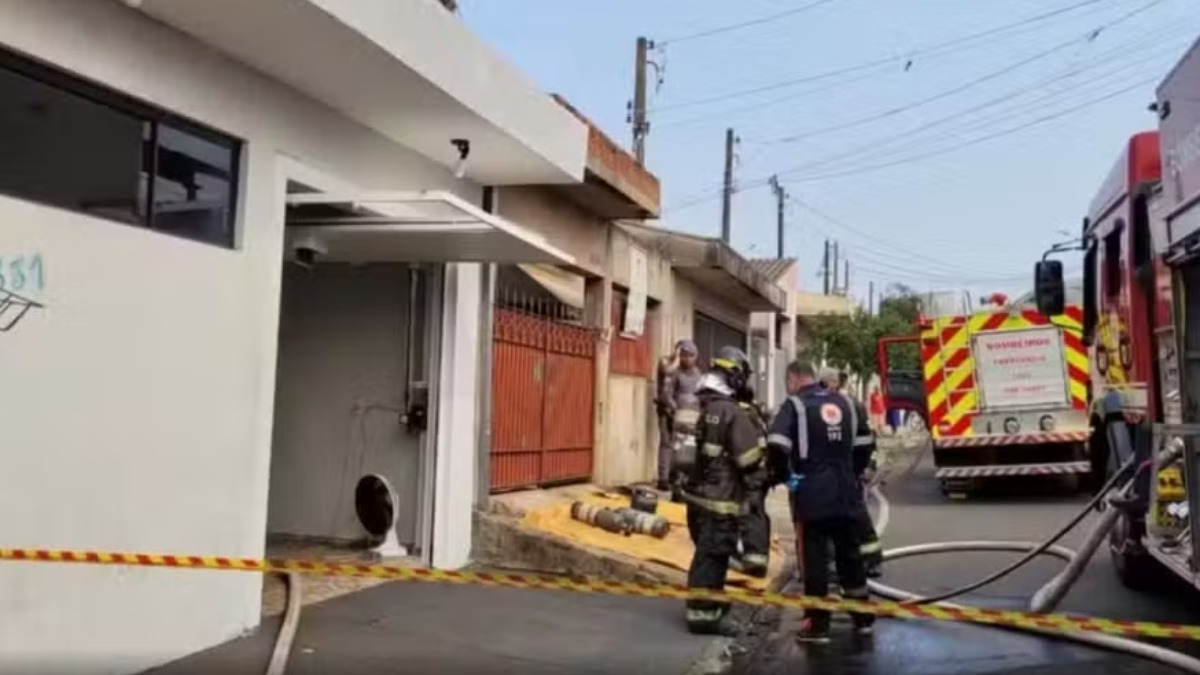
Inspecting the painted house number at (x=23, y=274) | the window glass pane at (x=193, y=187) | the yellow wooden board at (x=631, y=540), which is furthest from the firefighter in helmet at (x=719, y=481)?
the painted house number at (x=23, y=274)

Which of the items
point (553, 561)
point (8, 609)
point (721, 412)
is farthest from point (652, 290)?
point (8, 609)

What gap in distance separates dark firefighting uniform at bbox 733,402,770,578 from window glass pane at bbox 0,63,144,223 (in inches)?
145

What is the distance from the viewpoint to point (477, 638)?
23.1 feet

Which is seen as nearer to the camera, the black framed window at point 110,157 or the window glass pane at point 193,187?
the black framed window at point 110,157

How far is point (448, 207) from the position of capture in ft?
24.1

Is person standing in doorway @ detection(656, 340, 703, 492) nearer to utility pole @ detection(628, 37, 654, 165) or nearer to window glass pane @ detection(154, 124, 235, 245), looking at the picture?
window glass pane @ detection(154, 124, 235, 245)

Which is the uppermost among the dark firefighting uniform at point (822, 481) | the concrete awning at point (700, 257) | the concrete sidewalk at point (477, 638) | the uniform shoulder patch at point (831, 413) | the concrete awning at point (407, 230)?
the concrete awning at point (700, 257)

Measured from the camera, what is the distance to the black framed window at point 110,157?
530cm

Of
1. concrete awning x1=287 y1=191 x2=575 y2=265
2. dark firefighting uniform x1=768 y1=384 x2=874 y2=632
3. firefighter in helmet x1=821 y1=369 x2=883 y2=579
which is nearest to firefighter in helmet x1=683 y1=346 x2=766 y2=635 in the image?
dark firefighting uniform x1=768 y1=384 x2=874 y2=632

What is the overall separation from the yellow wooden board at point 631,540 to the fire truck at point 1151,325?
8.42 ft

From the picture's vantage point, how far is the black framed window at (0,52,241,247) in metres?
5.30

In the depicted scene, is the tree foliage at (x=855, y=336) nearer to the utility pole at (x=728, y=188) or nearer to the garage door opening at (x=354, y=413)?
the utility pole at (x=728, y=188)

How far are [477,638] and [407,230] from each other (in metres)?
2.63

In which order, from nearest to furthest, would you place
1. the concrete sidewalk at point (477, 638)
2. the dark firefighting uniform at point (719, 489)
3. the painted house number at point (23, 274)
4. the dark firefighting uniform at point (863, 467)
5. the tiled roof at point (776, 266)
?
the painted house number at point (23, 274) → the concrete sidewalk at point (477, 638) → the dark firefighting uniform at point (719, 489) → the dark firefighting uniform at point (863, 467) → the tiled roof at point (776, 266)
